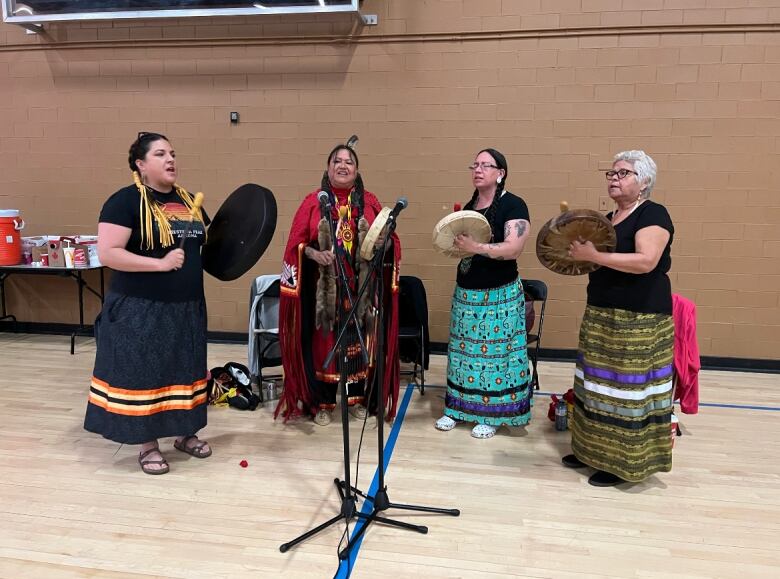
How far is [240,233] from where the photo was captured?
2408 millimetres

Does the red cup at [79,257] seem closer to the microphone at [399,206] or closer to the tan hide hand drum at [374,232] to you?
Answer: the tan hide hand drum at [374,232]

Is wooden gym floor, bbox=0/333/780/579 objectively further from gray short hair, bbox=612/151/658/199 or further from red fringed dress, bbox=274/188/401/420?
gray short hair, bbox=612/151/658/199

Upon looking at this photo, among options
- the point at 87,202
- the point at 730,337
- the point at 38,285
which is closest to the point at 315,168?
the point at 87,202

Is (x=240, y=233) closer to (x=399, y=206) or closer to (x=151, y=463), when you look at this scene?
(x=399, y=206)

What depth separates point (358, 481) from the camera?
2391mm

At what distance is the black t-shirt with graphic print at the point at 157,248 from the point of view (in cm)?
221

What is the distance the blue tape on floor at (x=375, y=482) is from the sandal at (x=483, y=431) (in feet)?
1.33

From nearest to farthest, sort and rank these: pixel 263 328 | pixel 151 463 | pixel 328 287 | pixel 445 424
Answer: pixel 151 463 → pixel 328 287 → pixel 445 424 → pixel 263 328

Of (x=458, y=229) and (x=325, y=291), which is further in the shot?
(x=325, y=291)

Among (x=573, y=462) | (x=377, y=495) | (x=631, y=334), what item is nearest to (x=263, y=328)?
(x=377, y=495)

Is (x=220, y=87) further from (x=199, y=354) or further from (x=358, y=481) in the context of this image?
(x=358, y=481)

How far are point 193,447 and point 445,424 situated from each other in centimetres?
128

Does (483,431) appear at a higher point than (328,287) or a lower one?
lower

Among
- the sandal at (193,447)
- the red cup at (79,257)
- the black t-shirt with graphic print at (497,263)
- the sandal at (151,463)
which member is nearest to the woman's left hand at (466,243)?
the black t-shirt with graphic print at (497,263)
